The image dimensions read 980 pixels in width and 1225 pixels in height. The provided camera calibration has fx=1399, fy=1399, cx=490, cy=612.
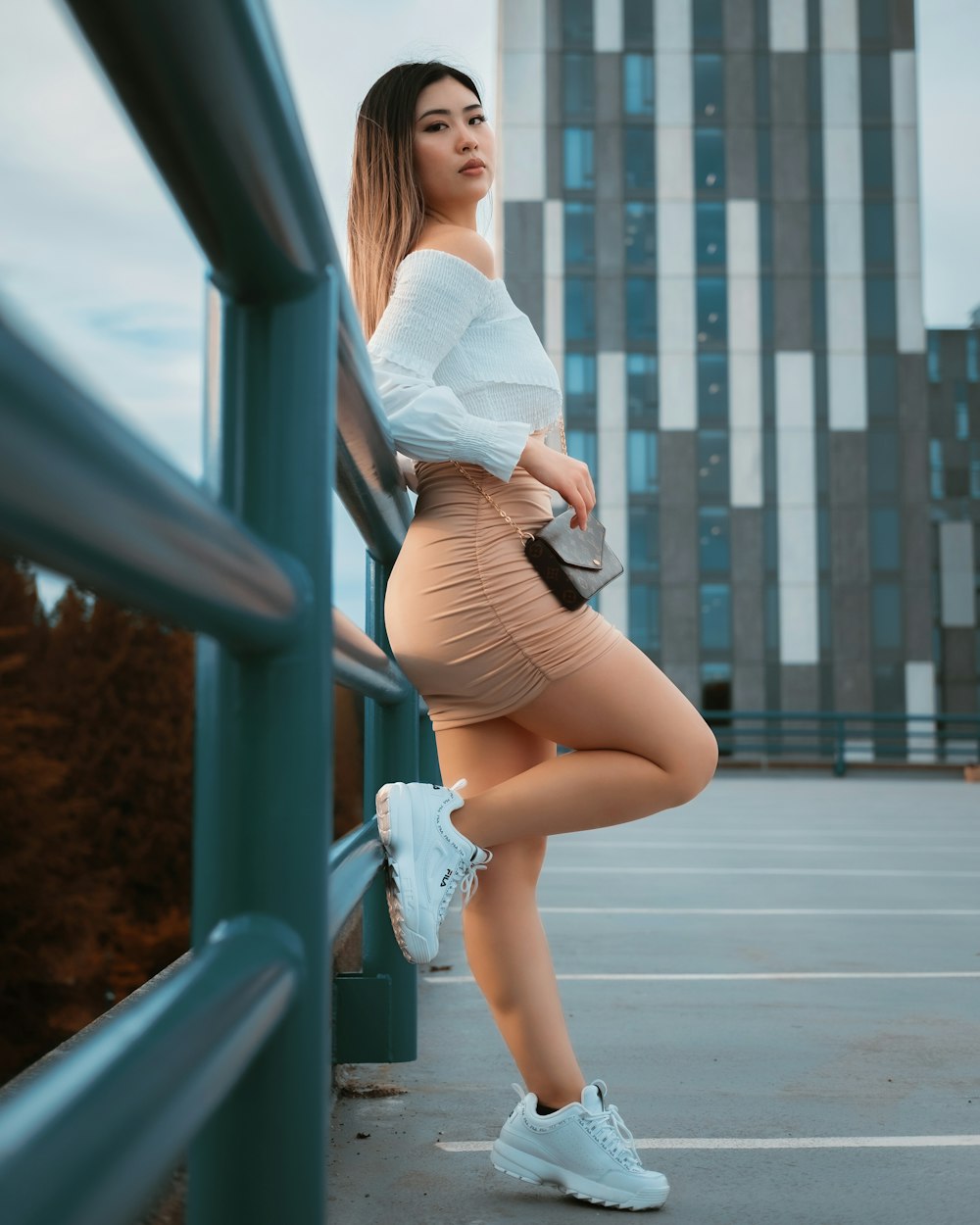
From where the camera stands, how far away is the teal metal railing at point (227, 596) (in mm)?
467

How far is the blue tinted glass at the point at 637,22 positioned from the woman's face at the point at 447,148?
29270mm

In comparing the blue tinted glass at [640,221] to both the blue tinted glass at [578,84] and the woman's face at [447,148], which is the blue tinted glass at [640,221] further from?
the woman's face at [447,148]

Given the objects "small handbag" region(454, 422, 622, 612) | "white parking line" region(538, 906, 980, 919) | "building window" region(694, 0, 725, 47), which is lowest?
"white parking line" region(538, 906, 980, 919)

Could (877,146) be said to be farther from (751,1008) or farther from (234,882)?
(234,882)

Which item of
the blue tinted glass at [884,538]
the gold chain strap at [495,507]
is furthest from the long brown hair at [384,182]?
the blue tinted glass at [884,538]

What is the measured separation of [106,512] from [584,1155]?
139cm

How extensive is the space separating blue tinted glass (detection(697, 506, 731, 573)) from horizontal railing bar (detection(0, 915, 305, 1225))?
1088 inches

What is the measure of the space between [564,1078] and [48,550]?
1.42 m

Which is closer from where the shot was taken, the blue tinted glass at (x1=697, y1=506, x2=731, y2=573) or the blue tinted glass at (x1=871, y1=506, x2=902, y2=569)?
the blue tinted glass at (x1=697, y1=506, x2=731, y2=573)

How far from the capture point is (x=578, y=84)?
94.5ft

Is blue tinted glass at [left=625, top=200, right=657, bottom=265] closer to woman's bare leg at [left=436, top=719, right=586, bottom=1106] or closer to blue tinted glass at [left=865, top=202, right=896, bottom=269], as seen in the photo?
blue tinted glass at [left=865, top=202, right=896, bottom=269]

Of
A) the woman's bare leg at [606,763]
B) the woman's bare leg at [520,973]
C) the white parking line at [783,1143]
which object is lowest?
the white parking line at [783,1143]

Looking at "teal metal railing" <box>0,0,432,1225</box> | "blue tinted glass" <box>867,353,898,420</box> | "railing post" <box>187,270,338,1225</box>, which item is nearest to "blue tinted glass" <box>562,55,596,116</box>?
"blue tinted glass" <box>867,353,898,420</box>

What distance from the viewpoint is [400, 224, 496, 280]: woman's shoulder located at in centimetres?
178
